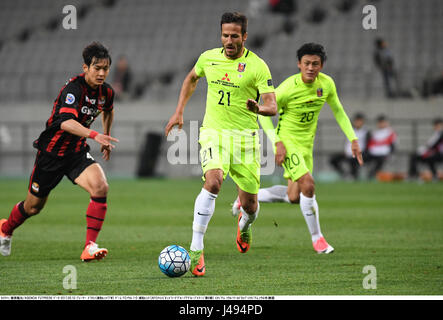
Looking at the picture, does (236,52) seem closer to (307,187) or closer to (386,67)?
(307,187)

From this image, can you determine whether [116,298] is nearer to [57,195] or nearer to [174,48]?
[57,195]

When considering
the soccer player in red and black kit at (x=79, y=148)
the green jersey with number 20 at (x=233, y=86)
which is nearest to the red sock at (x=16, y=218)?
the soccer player in red and black kit at (x=79, y=148)

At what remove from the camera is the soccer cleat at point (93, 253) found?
7.38 meters

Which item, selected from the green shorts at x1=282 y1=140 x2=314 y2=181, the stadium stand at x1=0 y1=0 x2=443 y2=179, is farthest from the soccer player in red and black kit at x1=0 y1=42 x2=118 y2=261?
the stadium stand at x1=0 y1=0 x2=443 y2=179

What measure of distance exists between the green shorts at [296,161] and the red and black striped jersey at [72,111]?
89.5 inches

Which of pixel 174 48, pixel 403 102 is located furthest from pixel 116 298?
pixel 174 48

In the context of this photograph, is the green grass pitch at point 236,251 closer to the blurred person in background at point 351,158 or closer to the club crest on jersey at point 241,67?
the club crest on jersey at point 241,67

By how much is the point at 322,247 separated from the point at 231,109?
2.11 metres

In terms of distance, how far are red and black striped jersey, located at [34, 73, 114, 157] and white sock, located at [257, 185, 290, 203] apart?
2866 mm

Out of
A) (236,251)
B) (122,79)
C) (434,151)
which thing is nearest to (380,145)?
(434,151)

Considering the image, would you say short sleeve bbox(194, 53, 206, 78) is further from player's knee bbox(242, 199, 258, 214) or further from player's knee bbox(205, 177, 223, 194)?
player's knee bbox(242, 199, 258, 214)

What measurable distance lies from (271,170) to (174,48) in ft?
22.4

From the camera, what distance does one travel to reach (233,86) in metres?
7.16

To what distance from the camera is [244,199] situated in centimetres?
759
